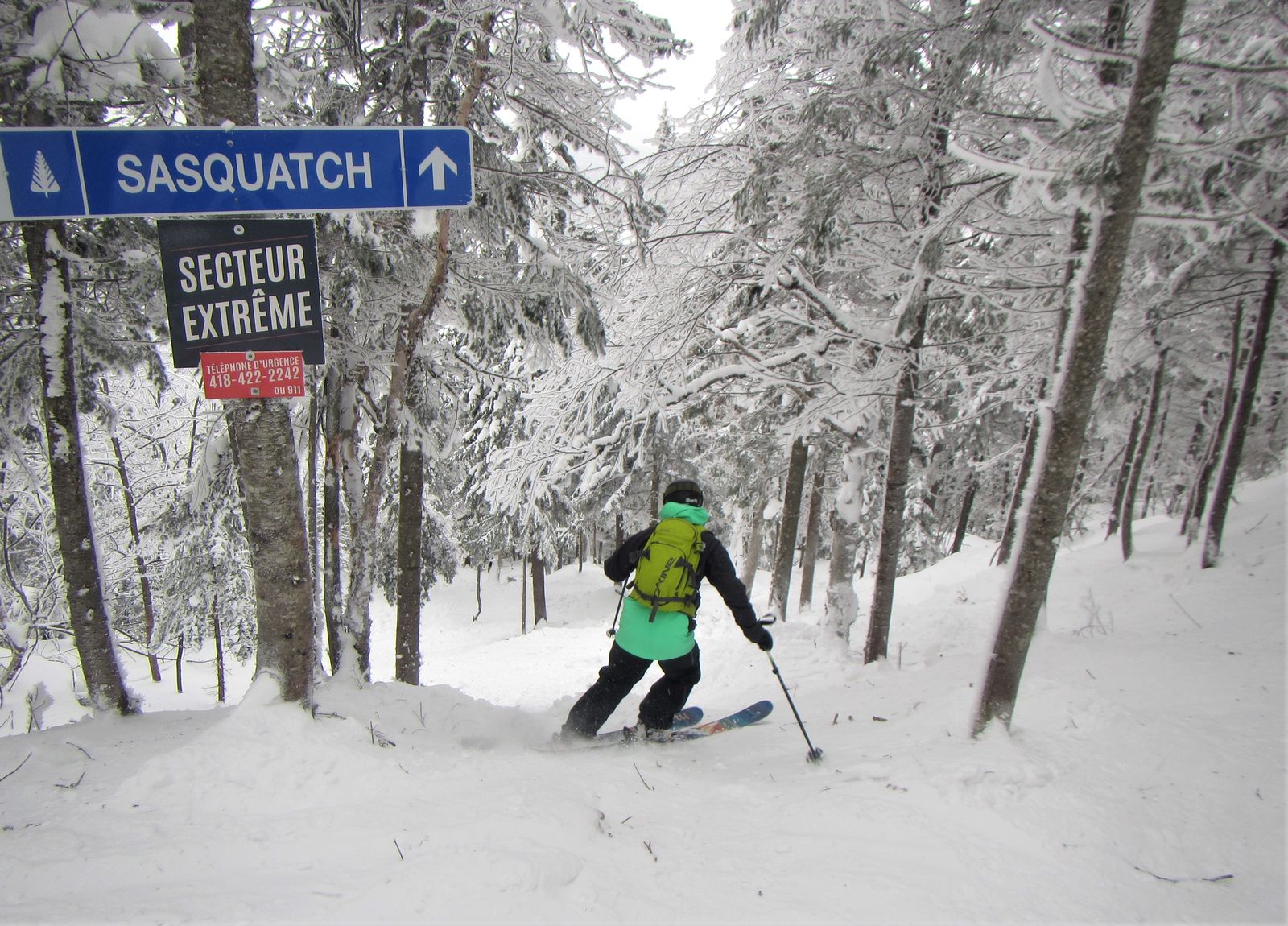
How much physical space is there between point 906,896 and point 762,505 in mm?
15442

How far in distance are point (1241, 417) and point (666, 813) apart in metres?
12.3

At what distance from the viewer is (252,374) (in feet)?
10.6

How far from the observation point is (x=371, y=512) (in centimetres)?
639

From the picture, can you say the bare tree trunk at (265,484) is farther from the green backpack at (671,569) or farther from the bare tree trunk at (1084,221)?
the bare tree trunk at (1084,221)

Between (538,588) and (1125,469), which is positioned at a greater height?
(1125,469)

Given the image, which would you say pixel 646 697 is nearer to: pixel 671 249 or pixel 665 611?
pixel 665 611

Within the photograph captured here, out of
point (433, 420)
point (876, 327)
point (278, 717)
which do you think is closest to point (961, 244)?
point (876, 327)

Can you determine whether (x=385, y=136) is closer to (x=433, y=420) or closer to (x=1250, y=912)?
(x=1250, y=912)

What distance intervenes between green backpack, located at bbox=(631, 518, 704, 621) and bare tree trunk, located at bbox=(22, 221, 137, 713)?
183 inches

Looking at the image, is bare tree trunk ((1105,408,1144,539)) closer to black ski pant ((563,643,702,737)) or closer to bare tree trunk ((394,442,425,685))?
black ski pant ((563,643,702,737))

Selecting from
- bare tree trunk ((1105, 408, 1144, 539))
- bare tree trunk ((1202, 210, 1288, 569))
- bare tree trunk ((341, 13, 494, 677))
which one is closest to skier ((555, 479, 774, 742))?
bare tree trunk ((341, 13, 494, 677))

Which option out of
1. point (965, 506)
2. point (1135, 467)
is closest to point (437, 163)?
point (1135, 467)

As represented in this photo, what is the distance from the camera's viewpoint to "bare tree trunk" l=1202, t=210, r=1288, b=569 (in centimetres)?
958

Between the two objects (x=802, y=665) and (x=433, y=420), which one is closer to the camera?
(x=802, y=665)
